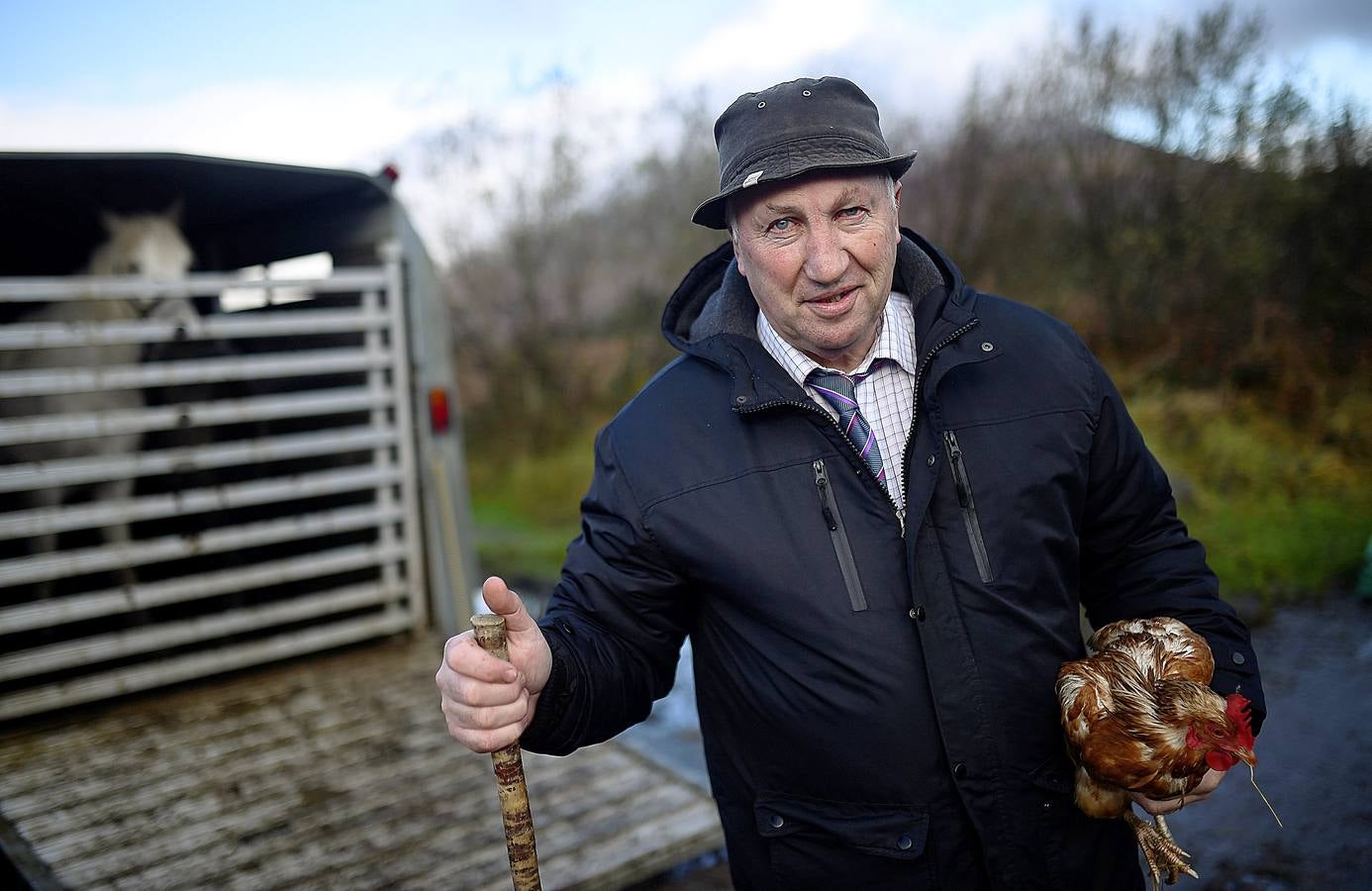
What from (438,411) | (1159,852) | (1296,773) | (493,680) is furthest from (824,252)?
(438,411)

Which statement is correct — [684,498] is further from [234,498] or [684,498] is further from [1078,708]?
[234,498]

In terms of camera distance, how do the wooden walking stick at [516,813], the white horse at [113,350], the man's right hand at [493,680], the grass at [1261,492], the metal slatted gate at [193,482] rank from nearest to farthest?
the man's right hand at [493,680] < the wooden walking stick at [516,813] < the metal slatted gate at [193,482] < the white horse at [113,350] < the grass at [1261,492]

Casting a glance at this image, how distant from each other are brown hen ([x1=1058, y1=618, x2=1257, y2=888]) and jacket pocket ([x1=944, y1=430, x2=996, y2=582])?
1.01 feet

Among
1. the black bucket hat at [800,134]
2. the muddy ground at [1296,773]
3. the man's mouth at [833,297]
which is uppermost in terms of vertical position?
the black bucket hat at [800,134]

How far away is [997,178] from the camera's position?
9320 mm

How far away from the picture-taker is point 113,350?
4898 mm

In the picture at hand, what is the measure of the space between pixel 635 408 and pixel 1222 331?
7323 millimetres

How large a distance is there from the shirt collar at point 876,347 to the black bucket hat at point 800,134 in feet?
1.11

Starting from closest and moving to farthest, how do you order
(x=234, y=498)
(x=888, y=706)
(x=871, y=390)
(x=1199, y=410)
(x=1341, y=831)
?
(x=888, y=706) → (x=871, y=390) → (x=1341, y=831) → (x=234, y=498) → (x=1199, y=410)

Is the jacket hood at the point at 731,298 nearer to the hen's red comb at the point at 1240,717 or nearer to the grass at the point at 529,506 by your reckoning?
the hen's red comb at the point at 1240,717

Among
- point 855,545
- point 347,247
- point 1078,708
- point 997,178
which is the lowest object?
point 1078,708

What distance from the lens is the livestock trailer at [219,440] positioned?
4555mm

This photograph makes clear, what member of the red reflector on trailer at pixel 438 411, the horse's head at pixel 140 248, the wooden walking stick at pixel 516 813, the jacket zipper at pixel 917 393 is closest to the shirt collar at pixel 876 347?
the jacket zipper at pixel 917 393

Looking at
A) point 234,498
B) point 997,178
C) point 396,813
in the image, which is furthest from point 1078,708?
point 997,178
